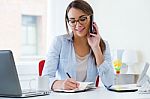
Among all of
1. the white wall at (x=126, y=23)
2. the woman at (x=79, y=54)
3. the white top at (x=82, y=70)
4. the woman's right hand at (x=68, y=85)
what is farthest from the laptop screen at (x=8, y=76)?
the white wall at (x=126, y=23)

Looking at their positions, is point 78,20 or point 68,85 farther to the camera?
point 78,20

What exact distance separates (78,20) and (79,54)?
284 mm

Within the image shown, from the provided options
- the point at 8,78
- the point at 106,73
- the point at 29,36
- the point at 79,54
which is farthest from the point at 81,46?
the point at 29,36

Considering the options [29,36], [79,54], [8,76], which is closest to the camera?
[8,76]

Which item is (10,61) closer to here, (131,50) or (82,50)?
(82,50)

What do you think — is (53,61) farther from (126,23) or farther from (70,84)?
(126,23)

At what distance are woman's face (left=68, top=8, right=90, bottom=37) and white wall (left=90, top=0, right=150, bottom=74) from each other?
152 centimetres

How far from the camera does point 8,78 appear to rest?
5.19 ft

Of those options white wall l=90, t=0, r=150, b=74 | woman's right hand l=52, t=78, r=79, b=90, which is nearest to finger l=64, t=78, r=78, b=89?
woman's right hand l=52, t=78, r=79, b=90

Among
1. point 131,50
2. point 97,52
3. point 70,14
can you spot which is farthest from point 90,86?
point 131,50

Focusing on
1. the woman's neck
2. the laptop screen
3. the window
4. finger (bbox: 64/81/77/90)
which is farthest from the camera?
the window

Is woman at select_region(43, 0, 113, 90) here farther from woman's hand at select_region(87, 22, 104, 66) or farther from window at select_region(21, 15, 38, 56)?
window at select_region(21, 15, 38, 56)

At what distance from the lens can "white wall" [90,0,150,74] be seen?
11.8 feet

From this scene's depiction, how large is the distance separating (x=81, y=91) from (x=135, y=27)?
2.09 metres
